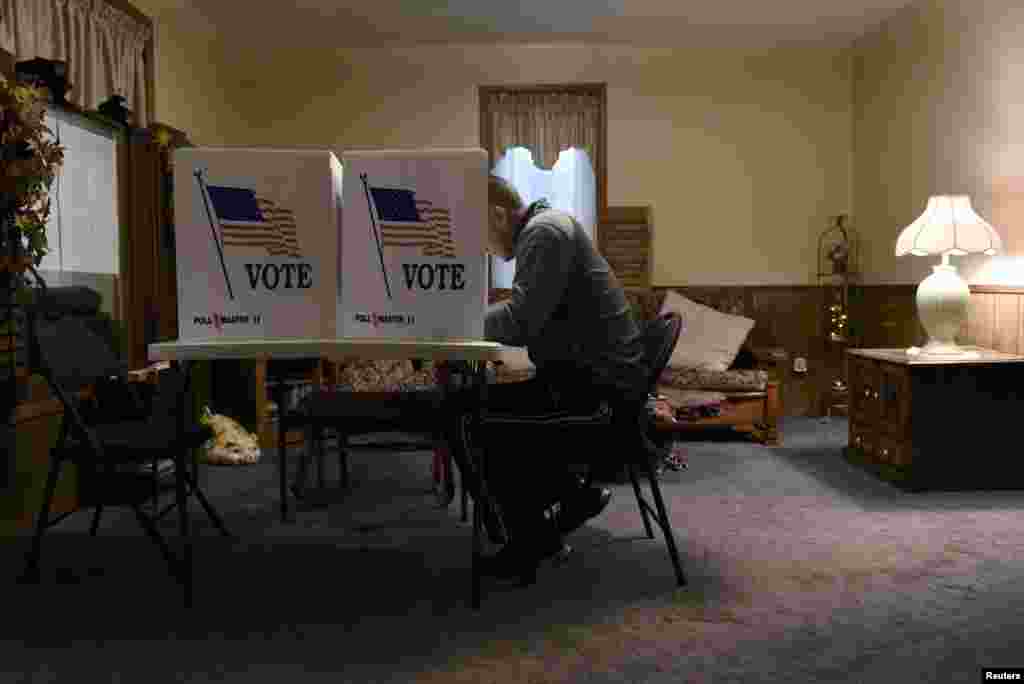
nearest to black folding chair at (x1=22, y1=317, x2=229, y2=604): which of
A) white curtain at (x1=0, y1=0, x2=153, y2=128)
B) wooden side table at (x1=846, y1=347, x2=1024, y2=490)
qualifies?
white curtain at (x1=0, y1=0, x2=153, y2=128)

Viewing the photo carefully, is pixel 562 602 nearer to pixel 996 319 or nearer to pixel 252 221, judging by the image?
pixel 252 221

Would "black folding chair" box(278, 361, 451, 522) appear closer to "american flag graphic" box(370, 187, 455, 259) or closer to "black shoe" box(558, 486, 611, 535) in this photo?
"black shoe" box(558, 486, 611, 535)

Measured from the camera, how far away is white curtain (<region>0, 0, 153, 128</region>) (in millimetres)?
3352

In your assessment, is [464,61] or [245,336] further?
[464,61]

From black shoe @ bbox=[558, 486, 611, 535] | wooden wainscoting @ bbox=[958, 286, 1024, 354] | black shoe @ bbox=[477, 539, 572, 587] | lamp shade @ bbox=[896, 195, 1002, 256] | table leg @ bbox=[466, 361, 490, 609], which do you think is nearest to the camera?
table leg @ bbox=[466, 361, 490, 609]

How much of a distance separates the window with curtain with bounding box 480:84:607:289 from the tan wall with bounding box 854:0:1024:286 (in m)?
1.78

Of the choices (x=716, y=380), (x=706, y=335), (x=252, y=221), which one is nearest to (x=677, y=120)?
(x=706, y=335)

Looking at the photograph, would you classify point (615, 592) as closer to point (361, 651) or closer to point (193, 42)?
point (361, 651)

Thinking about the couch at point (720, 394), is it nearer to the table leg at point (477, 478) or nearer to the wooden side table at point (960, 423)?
the wooden side table at point (960, 423)

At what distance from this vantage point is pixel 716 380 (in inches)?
187

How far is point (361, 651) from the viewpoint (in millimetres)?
1912

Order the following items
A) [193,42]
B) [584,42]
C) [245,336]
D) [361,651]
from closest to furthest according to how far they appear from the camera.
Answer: [361,651] < [245,336] < [193,42] < [584,42]

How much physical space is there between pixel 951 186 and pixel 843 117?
1518 mm

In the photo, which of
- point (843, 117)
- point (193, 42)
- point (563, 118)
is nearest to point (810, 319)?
point (843, 117)
